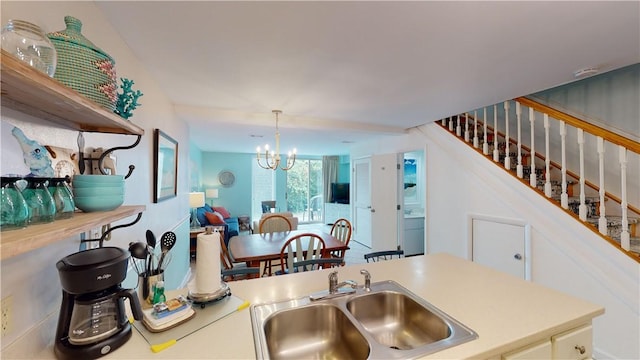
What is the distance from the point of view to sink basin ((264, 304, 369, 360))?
3.52ft

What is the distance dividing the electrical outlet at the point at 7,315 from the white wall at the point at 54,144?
13 mm

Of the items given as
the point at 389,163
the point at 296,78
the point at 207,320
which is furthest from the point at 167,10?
the point at 389,163

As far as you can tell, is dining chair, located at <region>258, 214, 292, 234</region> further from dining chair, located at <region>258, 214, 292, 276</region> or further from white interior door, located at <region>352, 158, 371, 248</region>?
white interior door, located at <region>352, 158, 371, 248</region>

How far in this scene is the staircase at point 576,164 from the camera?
200 cm

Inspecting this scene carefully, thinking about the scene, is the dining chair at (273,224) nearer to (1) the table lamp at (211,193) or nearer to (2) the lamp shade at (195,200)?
(2) the lamp shade at (195,200)

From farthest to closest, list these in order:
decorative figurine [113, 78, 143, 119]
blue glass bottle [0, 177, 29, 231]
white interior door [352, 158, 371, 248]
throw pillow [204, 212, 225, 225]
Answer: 1. white interior door [352, 158, 371, 248]
2. throw pillow [204, 212, 225, 225]
3. decorative figurine [113, 78, 143, 119]
4. blue glass bottle [0, 177, 29, 231]

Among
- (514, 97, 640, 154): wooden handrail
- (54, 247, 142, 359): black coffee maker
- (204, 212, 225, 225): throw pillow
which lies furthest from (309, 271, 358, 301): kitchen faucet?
(204, 212, 225, 225): throw pillow

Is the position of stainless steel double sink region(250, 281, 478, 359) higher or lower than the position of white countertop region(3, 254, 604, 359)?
lower

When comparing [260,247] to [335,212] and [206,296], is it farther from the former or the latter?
[335,212]

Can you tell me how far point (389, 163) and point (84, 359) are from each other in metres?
4.30

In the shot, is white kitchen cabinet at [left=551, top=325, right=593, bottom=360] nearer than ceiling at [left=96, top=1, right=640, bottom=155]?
Yes

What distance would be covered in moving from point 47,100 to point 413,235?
487 cm

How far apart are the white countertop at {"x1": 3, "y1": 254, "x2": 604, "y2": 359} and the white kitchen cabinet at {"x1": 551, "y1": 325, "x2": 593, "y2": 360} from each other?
0.12ft

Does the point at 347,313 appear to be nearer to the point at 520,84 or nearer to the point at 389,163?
the point at 520,84
